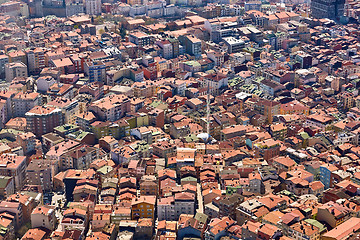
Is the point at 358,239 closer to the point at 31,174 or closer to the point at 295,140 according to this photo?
the point at 295,140

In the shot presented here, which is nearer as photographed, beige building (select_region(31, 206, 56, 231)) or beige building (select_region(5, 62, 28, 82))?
beige building (select_region(31, 206, 56, 231))

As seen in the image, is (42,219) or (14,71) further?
(14,71)

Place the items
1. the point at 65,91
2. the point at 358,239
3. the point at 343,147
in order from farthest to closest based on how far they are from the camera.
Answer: the point at 65,91 < the point at 343,147 < the point at 358,239

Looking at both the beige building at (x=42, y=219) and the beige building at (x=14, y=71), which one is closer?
the beige building at (x=42, y=219)

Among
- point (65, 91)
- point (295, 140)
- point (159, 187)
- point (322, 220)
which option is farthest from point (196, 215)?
point (65, 91)

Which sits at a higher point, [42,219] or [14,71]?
[14,71]

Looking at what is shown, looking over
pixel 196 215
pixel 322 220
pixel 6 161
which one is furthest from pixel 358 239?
pixel 6 161

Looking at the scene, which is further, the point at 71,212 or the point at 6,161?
the point at 6,161

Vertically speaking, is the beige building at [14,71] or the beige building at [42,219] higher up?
the beige building at [14,71]

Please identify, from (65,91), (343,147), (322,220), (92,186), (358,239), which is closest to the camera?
(358,239)

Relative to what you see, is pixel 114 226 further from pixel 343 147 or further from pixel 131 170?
pixel 343 147

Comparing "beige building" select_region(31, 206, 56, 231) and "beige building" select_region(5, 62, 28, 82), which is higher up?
"beige building" select_region(5, 62, 28, 82)
